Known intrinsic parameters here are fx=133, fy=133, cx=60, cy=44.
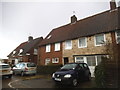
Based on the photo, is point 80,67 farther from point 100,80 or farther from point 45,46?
point 45,46

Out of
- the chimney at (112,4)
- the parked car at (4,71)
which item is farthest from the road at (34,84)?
the chimney at (112,4)

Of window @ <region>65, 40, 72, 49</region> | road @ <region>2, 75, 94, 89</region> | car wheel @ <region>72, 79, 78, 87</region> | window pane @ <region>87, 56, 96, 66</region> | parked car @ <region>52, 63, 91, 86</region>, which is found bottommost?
road @ <region>2, 75, 94, 89</region>

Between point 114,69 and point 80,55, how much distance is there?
9672 millimetres

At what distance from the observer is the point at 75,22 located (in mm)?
24172

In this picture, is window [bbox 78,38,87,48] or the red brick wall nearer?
window [bbox 78,38,87,48]

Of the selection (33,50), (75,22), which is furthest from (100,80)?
(33,50)

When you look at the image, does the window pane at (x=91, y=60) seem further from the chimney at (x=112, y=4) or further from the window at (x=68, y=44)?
the chimney at (x=112, y=4)

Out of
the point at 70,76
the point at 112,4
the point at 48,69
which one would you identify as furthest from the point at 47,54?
the point at 70,76

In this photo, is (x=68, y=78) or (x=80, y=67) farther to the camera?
(x=80, y=67)

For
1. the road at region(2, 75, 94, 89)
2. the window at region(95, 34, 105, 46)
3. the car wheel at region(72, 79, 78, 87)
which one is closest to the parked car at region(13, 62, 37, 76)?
the road at region(2, 75, 94, 89)

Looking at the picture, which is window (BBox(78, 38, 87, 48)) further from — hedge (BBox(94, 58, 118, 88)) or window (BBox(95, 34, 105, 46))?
hedge (BBox(94, 58, 118, 88))

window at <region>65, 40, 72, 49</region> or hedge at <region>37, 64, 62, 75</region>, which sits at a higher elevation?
window at <region>65, 40, 72, 49</region>

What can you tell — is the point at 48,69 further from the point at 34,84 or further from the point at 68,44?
the point at 34,84

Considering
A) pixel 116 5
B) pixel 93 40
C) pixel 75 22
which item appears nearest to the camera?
pixel 93 40
